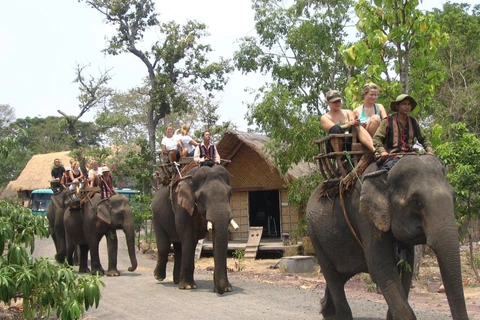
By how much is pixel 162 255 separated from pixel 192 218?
5.30ft

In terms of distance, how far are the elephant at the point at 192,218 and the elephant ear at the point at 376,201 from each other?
4.81 metres

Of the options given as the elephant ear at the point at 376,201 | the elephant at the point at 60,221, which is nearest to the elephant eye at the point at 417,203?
the elephant ear at the point at 376,201

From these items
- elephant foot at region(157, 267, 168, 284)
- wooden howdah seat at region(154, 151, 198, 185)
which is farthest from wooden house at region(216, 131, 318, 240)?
elephant foot at region(157, 267, 168, 284)

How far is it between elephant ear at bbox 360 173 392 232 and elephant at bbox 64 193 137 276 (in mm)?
8640

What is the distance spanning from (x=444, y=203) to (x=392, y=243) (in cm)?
102

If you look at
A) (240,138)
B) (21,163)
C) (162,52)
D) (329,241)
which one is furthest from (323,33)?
(21,163)

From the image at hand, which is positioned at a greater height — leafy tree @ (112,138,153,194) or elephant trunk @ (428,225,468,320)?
leafy tree @ (112,138,153,194)

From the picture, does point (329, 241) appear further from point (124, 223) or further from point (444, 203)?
point (124, 223)

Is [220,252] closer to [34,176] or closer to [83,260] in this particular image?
[83,260]

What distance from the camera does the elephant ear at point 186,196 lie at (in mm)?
12195

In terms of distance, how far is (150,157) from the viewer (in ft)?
83.6

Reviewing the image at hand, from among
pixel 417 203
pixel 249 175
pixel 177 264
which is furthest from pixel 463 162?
pixel 249 175

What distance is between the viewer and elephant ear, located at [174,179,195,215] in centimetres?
1220

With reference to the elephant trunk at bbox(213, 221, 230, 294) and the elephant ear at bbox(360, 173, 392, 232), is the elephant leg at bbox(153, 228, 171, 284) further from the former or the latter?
the elephant ear at bbox(360, 173, 392, 232)
